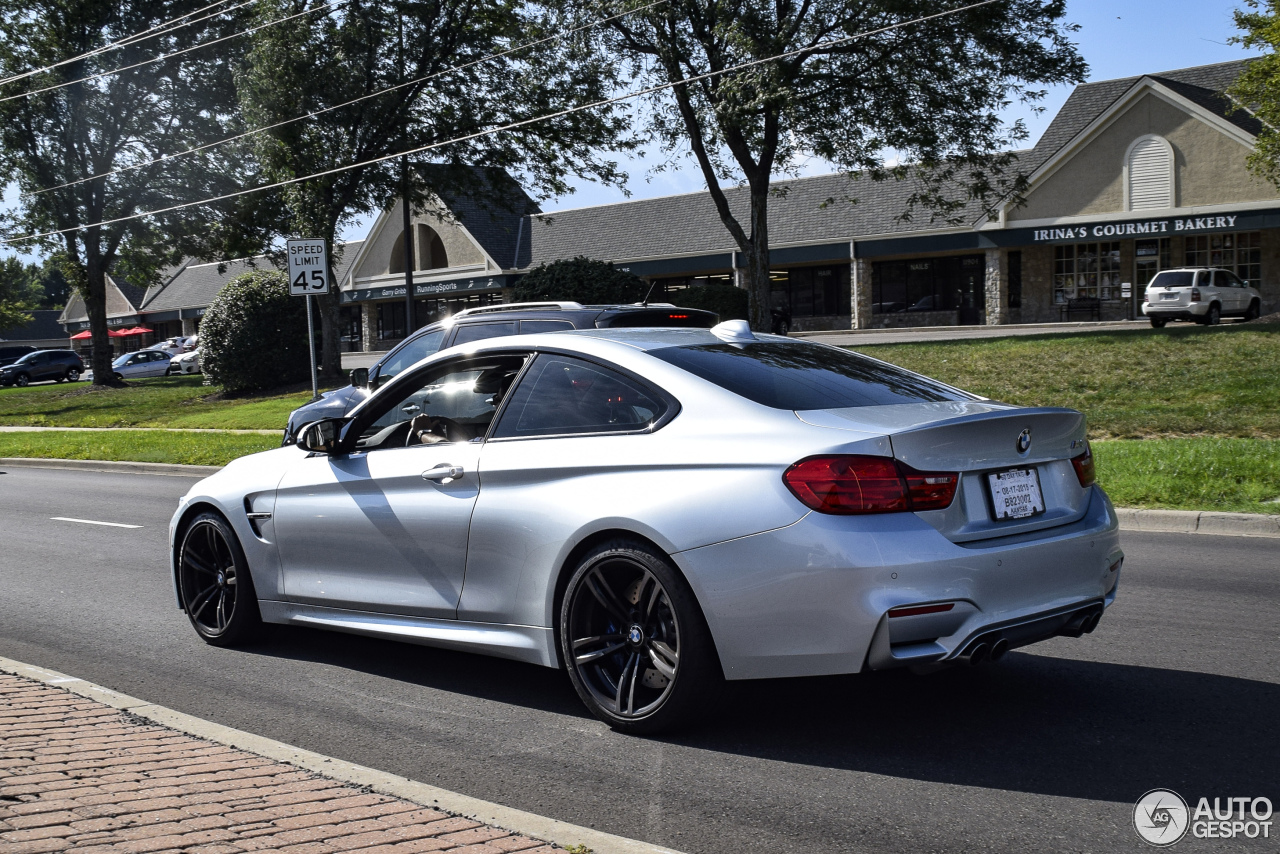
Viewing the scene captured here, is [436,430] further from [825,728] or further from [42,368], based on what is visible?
[42,368]

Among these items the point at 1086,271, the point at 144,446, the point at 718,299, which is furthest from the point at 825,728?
the point at 1086,271

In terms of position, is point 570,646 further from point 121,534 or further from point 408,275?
point 408,275

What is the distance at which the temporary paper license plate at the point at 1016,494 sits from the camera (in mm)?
4695

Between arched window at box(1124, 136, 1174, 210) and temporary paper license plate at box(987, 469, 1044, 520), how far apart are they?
3971 cm

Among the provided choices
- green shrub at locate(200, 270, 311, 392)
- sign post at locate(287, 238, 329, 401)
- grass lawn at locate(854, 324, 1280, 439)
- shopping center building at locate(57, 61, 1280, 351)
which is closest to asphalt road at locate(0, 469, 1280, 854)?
grass lawn at locate(854, 324, 1280, 439)

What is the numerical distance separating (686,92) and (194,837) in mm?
29167

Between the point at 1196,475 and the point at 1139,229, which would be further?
the point at 1139,229

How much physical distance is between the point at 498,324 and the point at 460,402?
583 cm

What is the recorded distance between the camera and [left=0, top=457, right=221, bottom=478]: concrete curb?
18.4 m

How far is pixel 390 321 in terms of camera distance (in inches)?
2559

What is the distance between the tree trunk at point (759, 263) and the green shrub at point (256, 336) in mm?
12697

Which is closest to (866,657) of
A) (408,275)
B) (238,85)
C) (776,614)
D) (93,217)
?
(776,614)

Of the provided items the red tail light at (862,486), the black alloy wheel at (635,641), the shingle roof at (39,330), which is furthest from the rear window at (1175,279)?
the shingle roof at (39,330)

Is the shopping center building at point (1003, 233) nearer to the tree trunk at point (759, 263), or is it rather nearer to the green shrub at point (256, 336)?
the tree trunk at point (759, 263)
